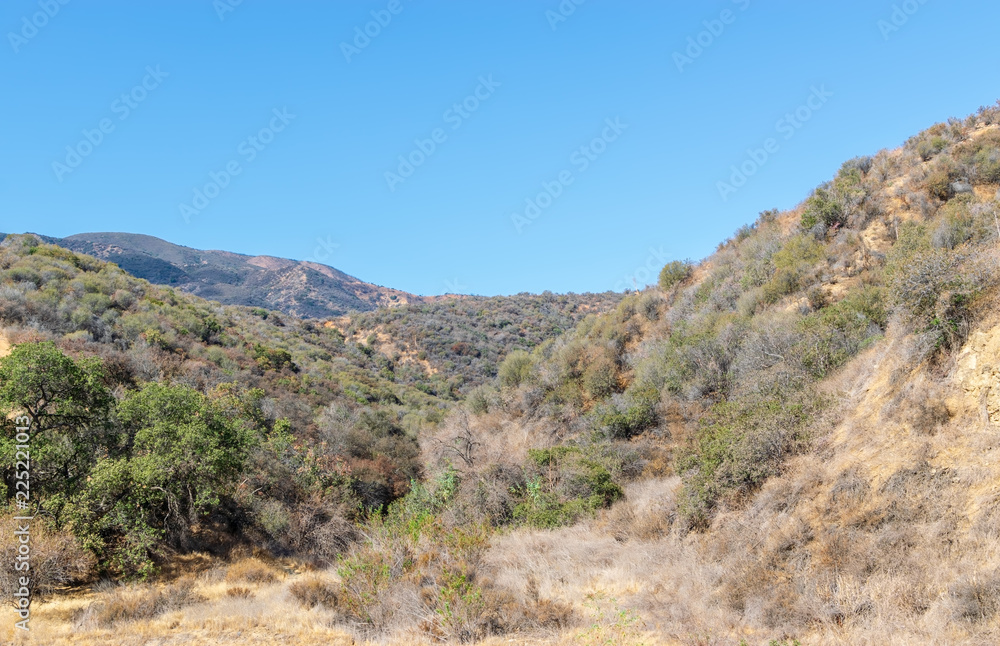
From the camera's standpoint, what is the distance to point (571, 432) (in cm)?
2212

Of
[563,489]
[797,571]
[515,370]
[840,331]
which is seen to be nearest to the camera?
[797,571]

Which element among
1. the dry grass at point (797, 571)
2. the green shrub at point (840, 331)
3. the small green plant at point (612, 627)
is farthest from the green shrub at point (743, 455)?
the small green plant at point (612, 627)

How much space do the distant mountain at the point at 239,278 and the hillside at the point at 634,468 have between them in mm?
68407

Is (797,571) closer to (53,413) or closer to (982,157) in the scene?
(53,413)

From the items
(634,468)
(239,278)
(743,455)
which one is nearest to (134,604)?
(743,455)

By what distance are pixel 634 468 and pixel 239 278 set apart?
10504 centimetres

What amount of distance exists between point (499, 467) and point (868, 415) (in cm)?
1159

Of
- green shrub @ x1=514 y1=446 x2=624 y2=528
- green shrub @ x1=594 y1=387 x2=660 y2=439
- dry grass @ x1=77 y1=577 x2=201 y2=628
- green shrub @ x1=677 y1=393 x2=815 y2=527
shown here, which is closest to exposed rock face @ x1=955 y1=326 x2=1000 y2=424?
green shrub @ x1=677 y1=393 x2=815 y2=527

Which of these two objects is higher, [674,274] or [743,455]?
[674,274]

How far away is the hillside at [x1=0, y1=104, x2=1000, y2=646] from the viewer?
789 cm

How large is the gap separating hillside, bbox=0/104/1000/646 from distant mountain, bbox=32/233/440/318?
224 feet

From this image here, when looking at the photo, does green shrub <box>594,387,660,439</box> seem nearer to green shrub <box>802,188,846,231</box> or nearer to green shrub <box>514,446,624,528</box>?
green shrub <box>514,446,624,528</box>

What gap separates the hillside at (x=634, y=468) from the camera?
7895 millimetres

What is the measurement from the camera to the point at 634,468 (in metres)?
16.2
